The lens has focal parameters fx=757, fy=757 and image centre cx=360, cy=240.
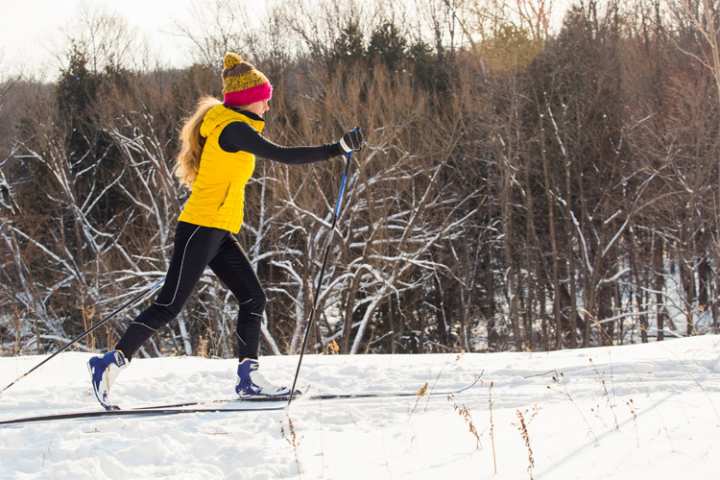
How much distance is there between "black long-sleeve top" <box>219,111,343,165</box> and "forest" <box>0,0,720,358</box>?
13.3m

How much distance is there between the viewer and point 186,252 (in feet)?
13.8

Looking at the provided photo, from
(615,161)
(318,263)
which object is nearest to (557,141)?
(615,161)

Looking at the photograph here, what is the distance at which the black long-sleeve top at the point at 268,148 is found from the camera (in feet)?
13.1

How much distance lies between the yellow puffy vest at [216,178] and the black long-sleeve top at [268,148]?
90 mm

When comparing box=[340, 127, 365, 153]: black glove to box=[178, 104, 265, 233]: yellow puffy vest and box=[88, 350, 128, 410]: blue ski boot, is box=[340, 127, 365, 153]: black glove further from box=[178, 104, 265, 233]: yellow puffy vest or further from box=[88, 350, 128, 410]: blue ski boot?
box=[88, 350, 128, 410]: blue ski boot

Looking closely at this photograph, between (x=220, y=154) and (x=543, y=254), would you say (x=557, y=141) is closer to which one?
(x=543, y=254)

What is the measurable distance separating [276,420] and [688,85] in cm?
1906

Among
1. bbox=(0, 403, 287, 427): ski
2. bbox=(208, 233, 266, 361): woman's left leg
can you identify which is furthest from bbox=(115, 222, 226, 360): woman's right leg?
bbox=(0, 403, 287, 427): ski

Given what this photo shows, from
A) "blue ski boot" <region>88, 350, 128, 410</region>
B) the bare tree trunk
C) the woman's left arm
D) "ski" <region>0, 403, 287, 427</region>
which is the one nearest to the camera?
"ski" <region>0, 403, 287, 427</region>

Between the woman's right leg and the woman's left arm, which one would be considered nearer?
the woman's left arm

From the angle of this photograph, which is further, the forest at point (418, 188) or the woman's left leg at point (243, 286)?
the forest at point (418, 188)

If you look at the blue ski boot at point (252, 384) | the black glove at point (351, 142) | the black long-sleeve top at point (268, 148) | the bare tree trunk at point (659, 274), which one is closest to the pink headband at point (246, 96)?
the black long-sleeve top at point (268, 148)

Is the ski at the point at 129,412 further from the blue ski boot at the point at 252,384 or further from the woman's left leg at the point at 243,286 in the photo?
the woman's left leg at the point at 243,286

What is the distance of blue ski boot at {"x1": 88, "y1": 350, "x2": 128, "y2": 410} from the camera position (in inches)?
161
